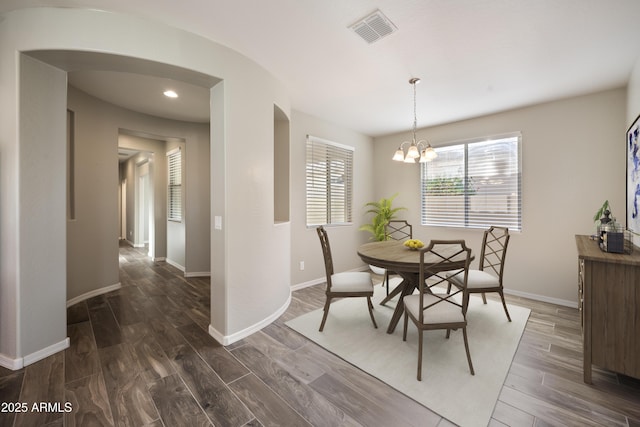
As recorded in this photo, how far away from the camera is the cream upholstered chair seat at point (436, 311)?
6.50ft

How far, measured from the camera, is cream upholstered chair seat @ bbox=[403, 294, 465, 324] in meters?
1.98

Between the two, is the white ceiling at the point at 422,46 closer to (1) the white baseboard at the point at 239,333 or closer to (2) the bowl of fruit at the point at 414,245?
(2) the bowl of fruit at the point at 414,245

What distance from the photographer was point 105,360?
213 cm

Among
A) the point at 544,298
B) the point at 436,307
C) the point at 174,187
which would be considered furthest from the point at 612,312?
the point at 174,187

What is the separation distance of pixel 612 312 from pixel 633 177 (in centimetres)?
150

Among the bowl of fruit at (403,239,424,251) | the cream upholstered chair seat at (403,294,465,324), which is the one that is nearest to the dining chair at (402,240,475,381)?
the cream upholstered chair seat at (403,294,465,324)

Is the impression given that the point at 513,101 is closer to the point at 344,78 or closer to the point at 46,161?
the point at 344,78

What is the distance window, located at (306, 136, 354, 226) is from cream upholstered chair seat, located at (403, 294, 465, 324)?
2349mm

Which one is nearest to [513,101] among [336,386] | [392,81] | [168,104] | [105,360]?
[392,81]

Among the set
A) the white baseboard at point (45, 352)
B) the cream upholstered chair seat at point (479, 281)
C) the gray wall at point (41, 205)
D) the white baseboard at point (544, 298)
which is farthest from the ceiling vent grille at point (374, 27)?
the white baseboard at point (544, 298)

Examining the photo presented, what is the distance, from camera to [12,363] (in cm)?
199

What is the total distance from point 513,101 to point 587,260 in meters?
2.51

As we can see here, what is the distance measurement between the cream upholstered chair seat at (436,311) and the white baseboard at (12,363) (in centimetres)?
306

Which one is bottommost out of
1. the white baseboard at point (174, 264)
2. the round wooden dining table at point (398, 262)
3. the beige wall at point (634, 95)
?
the white baseboard at point (174, 264)
